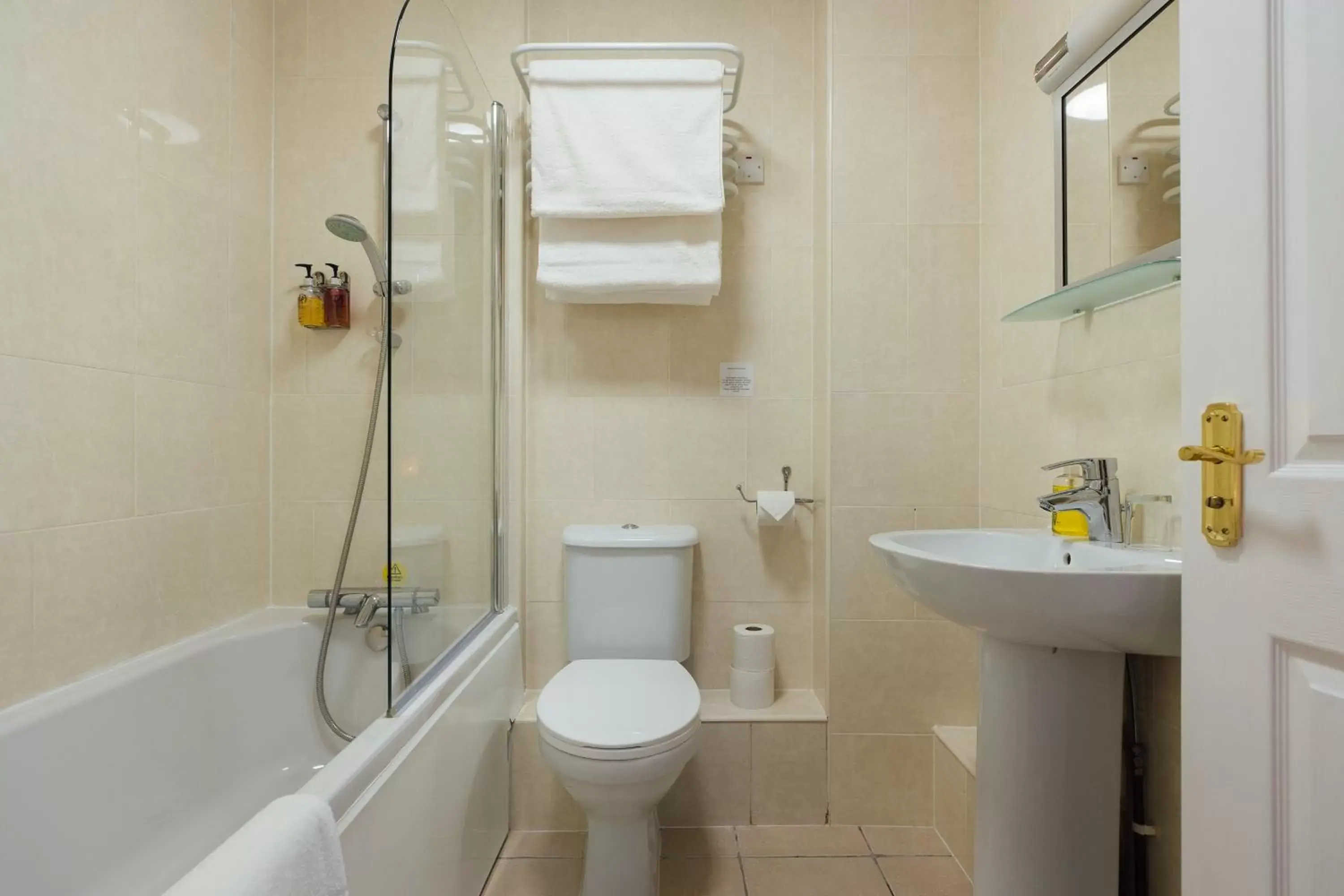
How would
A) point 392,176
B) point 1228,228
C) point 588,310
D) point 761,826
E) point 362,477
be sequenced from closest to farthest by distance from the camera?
point 1228,228 < point 392,176 < point 362,477 < point 761,826 < point 588,310

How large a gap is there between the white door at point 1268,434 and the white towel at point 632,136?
1077 mm

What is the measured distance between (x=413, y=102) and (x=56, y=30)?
68 cm

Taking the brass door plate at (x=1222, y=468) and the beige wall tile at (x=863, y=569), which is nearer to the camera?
the brass door plate at (x=1222, y=468)

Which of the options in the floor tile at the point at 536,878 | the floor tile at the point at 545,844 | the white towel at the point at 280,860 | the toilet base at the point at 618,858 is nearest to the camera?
the white towel at the point at 280,860

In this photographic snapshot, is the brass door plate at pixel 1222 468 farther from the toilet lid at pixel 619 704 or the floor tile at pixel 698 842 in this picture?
the floor tile at pixel 698 842

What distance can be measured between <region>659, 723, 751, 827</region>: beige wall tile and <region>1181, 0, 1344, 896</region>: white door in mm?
1060

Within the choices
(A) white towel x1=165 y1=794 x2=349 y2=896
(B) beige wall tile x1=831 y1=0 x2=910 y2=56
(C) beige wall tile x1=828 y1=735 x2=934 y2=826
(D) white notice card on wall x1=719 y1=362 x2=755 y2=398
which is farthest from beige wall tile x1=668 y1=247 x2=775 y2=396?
(A) white towel x1=165 y1=794 x2=349 y2=896

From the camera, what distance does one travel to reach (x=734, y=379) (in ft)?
6.22

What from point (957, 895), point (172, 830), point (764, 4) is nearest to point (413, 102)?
point (764, 4)

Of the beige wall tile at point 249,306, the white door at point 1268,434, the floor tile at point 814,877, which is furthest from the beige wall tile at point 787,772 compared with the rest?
the beige wall tile at point 249,306

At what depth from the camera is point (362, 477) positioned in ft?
5.16

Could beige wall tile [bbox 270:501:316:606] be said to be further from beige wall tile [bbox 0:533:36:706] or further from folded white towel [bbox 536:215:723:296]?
folded white towel [bbox 536:215:723:296]

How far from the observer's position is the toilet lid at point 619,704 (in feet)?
4.04

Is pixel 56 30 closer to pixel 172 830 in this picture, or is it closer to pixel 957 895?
pixel 172 830
